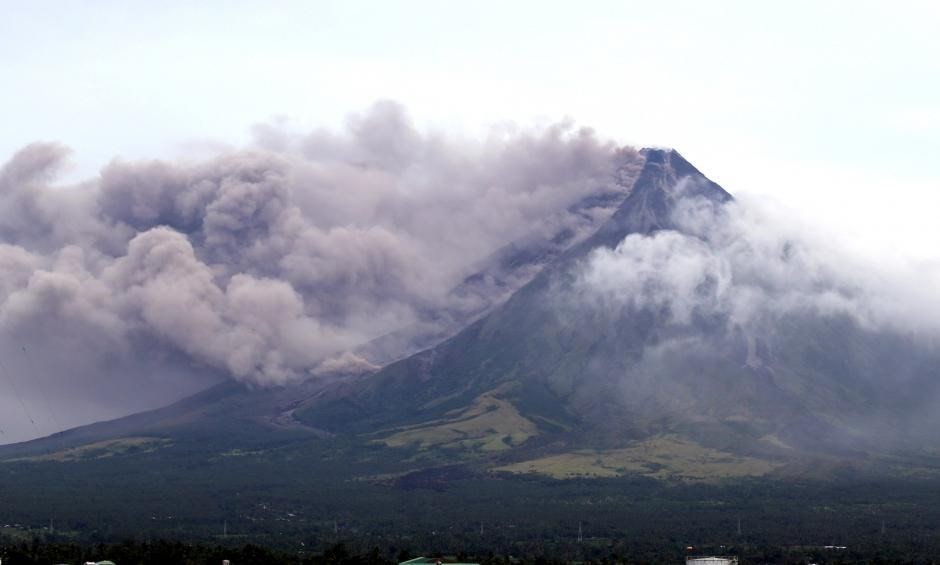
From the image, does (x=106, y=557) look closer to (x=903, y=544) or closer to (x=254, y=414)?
(x=903, y=544)

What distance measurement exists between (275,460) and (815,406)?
57307 millimetres

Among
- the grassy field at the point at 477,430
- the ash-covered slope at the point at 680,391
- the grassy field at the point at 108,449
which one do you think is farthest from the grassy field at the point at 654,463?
the grassy field at the point at 108,449

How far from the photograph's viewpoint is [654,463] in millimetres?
159875

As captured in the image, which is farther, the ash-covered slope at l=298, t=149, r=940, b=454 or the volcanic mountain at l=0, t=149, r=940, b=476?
the ash-covered slope at l=298, t=149, r=940, b=454

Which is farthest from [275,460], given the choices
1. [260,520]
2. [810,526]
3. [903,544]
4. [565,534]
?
[903,544]

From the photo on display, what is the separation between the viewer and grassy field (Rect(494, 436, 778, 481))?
509 feet

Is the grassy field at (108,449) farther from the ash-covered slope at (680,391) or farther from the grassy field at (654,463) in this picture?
the grassy field at (654,463)

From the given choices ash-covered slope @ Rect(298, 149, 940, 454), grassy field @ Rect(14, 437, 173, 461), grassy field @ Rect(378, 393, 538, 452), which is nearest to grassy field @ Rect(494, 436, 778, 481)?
ash-covered slope @ Rect(298, 149, 940, 454)

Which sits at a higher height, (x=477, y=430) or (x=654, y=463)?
(x=477, y=430)

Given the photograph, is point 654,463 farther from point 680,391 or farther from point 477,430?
point 680,391

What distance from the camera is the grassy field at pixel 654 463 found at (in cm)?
15525

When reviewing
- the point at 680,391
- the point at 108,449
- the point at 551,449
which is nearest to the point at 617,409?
the point at 680,391

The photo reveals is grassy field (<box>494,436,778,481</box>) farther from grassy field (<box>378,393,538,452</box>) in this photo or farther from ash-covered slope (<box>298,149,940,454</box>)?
grassy field (<box>378,393,538,452</box>)

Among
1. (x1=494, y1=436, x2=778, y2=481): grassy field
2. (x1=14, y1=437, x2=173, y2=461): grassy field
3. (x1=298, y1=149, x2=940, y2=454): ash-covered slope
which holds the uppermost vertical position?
(x1=298, y1=149, x2=940, y2=454): ash-covered slope
